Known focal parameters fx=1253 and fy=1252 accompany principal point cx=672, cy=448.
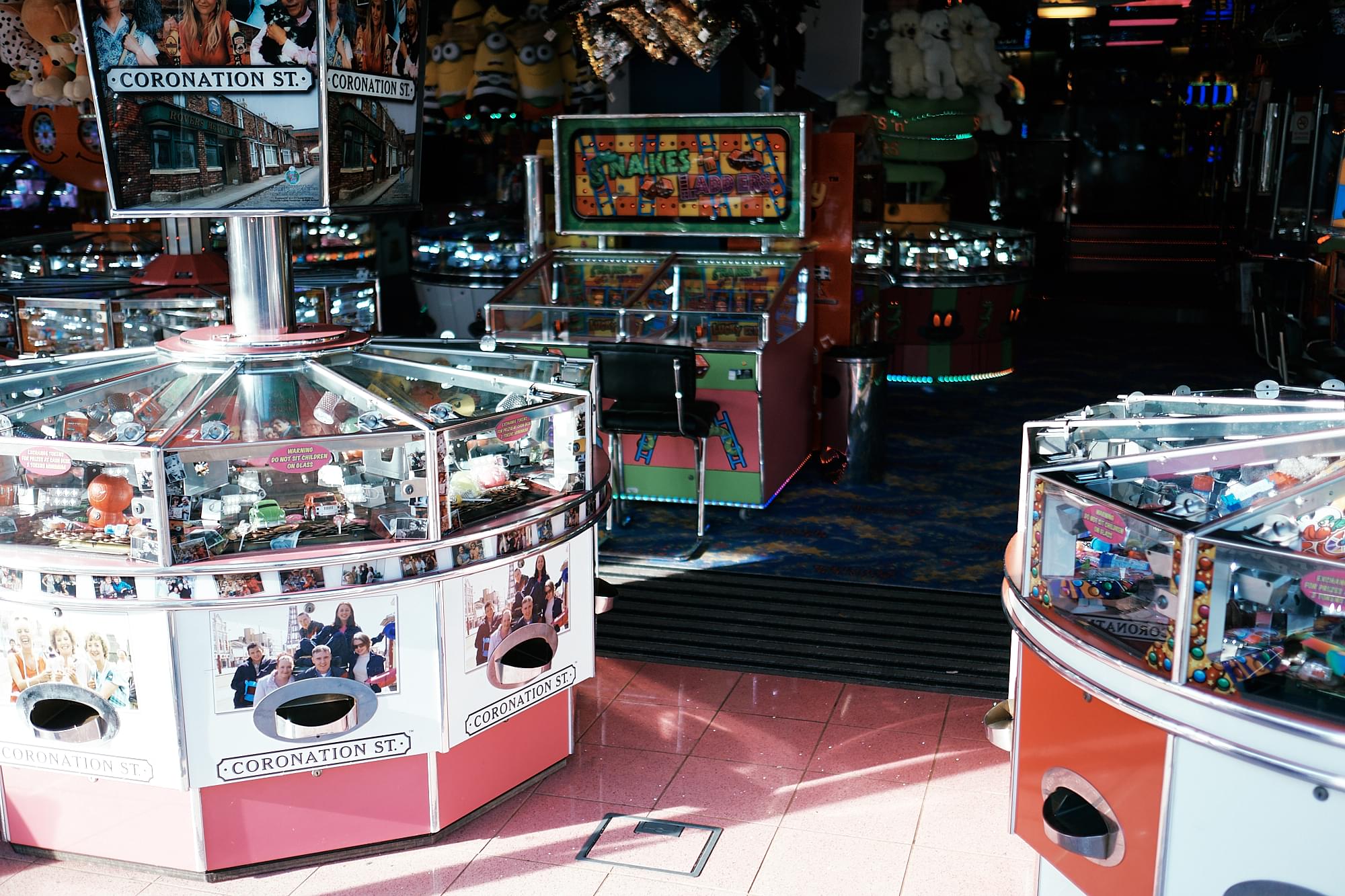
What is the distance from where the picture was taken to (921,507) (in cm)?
720

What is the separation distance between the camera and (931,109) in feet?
36.8

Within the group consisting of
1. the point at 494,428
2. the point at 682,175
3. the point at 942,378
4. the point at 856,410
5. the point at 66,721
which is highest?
the point at 682,175

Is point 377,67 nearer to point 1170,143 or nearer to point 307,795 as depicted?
point 307,795

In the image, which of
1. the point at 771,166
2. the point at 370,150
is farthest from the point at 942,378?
the point at 370,150

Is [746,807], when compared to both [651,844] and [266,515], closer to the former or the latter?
Answer: [651,844]

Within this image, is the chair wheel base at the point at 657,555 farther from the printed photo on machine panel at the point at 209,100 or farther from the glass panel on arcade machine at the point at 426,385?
the printed photo on machine panel at the point at 209,100

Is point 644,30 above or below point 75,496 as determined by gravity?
above

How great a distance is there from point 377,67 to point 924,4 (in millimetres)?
8942

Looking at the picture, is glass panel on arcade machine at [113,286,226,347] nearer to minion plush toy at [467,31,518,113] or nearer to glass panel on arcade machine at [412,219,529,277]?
minion plush toy at [467,31,518,113]

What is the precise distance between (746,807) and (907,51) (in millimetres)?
8477

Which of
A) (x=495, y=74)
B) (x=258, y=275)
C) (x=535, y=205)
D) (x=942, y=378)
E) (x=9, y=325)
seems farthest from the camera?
(x=942, y=378)

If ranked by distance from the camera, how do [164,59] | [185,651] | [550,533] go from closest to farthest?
[185,651]
[164,59]
[550,533]

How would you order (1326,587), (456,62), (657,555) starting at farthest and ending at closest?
(456,62)
(657,555)
(1326,587)

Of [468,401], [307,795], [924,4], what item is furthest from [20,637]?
[924,4]
